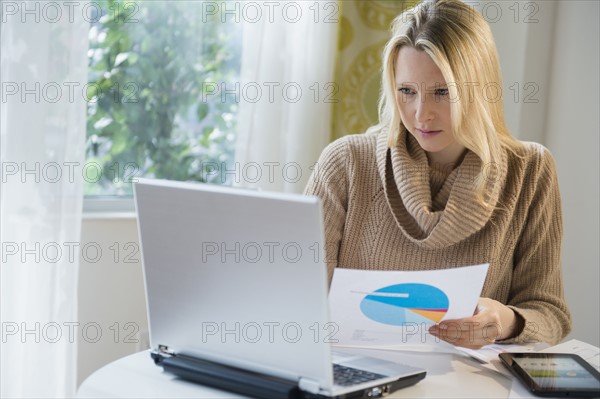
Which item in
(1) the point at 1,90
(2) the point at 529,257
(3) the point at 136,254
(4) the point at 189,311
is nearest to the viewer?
(4) the point at 189,311

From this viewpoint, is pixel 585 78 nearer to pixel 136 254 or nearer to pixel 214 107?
pixel 214 107

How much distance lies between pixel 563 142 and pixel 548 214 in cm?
87

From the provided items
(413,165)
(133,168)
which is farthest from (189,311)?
(133,168)

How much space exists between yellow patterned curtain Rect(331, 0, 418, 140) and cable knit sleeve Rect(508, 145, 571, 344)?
1012mm

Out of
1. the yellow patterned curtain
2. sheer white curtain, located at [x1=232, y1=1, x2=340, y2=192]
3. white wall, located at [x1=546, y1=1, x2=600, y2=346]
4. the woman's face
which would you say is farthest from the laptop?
the yellow patterned curtain

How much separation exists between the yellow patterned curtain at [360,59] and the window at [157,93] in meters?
0.35

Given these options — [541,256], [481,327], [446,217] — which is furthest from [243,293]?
[541,256]

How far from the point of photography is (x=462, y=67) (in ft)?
5.62

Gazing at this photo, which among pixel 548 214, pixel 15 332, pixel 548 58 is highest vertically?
pixel 548 58

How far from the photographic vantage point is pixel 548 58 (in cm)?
263

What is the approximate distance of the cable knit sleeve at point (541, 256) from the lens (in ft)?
5.69

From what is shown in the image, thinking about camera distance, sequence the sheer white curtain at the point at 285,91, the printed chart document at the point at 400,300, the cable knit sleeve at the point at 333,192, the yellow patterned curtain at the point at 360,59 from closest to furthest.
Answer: the printed chart document at the point at 400,300 < the cable knit sleeve at the point at 333,192 < the sheer white curtain at the point at 285,91 < the yellow patterned curtain at the point at 360,59

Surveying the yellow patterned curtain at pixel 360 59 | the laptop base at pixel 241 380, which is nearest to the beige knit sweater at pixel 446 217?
the laptop base at pixel 241 380

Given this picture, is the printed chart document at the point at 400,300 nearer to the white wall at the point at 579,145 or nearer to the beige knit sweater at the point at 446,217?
the beige knit sweater at the point at 446,217
